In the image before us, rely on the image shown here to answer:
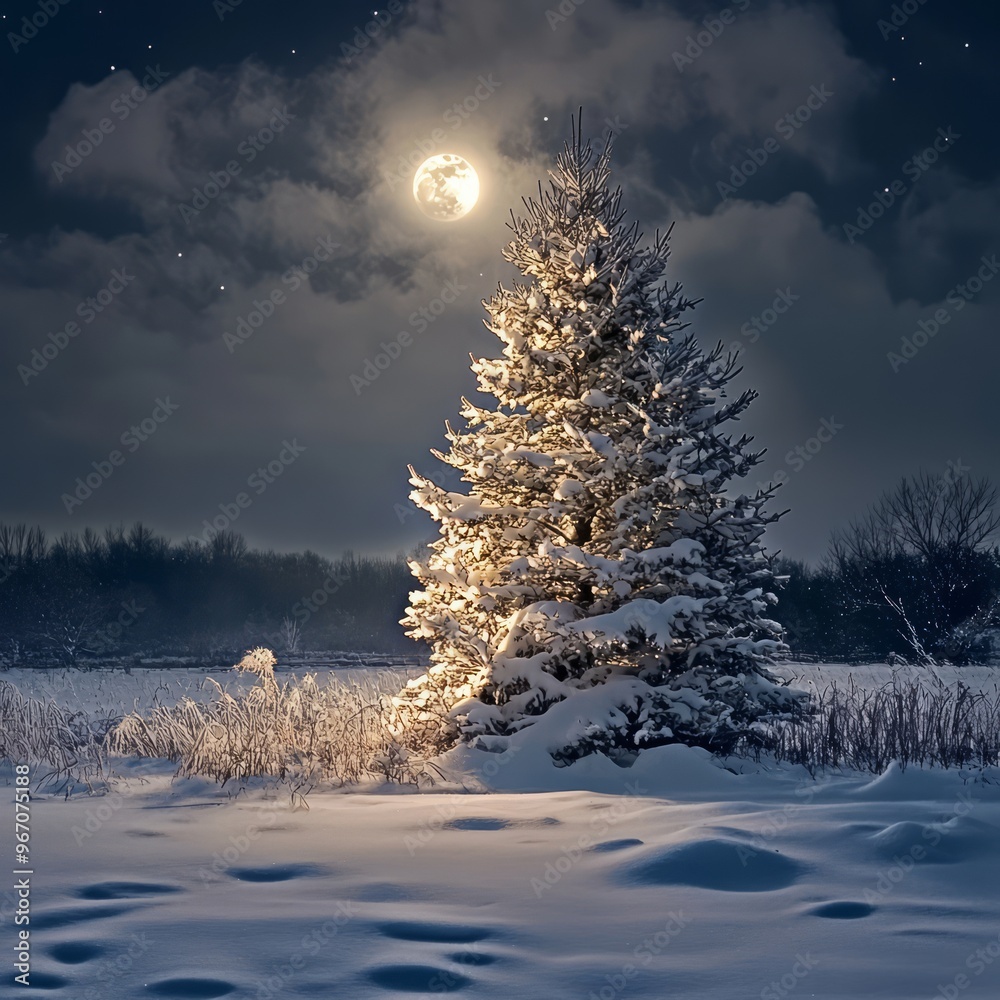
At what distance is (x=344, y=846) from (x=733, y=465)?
6527 millimetres

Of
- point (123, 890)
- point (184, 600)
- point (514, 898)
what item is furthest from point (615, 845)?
point (184, 600)

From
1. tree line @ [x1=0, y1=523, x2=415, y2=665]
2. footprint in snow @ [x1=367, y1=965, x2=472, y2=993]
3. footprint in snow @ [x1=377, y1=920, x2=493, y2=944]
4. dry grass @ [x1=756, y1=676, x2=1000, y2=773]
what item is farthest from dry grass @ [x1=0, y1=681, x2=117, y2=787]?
tree line @ [x1=0, y1=523, x2=415, y2=665]

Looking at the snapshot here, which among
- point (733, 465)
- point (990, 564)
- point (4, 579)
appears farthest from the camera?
point (4, 579)

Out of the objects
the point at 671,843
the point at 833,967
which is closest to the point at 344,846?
the point at 671,843

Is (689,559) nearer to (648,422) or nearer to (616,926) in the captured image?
(648,422)

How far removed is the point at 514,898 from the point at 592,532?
6.35 m

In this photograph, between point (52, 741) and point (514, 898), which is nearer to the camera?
point (514, 898)

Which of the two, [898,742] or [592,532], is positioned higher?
[592,532]

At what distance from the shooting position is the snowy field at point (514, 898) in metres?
3.58

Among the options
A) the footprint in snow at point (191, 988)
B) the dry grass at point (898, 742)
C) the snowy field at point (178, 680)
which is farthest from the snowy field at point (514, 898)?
the snowy field at point (178, 680)

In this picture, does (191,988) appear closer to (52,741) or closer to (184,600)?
(52,741)

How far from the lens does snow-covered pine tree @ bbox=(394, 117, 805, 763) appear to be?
9898 millimetres

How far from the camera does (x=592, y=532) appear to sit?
10.8 m

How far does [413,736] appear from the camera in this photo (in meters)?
11.0
